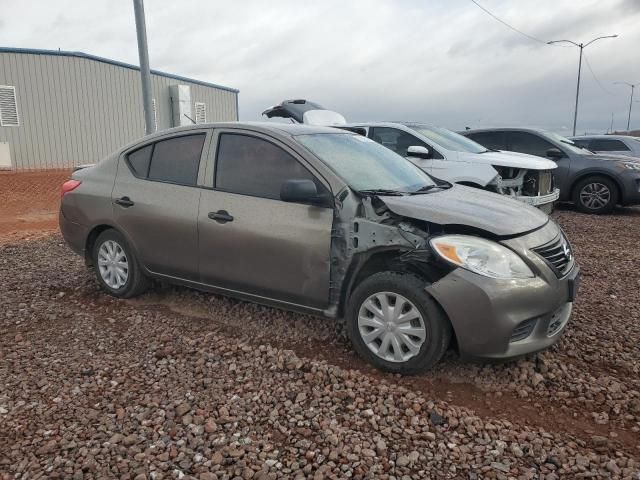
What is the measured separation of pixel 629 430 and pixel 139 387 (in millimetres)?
2871

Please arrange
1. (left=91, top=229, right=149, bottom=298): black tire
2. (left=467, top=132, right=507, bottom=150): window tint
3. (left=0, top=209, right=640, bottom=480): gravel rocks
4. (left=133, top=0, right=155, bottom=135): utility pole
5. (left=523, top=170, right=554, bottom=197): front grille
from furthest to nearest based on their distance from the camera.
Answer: (left=467, top=132, right=507, bottom=150): window tint, (left=133, top=0, right=155, bottom=135): utility pole, (left=523, top=170, right=554, bottom=197): front grille, (left=91, top=229, right=149, bottom=298): black tire, (left=0, top=209, right=640, bottom=480): gravel rocks

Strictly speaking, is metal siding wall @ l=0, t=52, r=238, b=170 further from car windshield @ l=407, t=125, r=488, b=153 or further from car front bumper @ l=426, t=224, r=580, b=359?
car front bumper @ l=426, t=224, r=580, b=359

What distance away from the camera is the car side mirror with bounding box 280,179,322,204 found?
3469 mm

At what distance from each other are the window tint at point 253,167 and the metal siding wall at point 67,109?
15170 millimetres

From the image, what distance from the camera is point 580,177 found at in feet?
32.8

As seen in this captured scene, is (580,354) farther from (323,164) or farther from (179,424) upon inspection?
(179,424)

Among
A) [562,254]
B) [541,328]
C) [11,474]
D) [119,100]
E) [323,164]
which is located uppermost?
[119,100]

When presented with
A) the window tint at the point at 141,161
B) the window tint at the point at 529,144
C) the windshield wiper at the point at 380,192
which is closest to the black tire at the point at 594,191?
the window tint at the point at 529,144

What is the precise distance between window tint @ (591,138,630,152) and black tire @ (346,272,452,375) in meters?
13.2

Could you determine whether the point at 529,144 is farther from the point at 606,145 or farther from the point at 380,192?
the point at 380,192

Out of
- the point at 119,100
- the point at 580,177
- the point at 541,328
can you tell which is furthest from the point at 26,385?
the point at 119,100

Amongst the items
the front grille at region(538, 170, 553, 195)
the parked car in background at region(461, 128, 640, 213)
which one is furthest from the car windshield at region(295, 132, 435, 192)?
the parked car in background at region(461, 128, 640, 213)

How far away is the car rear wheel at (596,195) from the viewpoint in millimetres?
9781

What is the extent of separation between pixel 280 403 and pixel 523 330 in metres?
1.56
